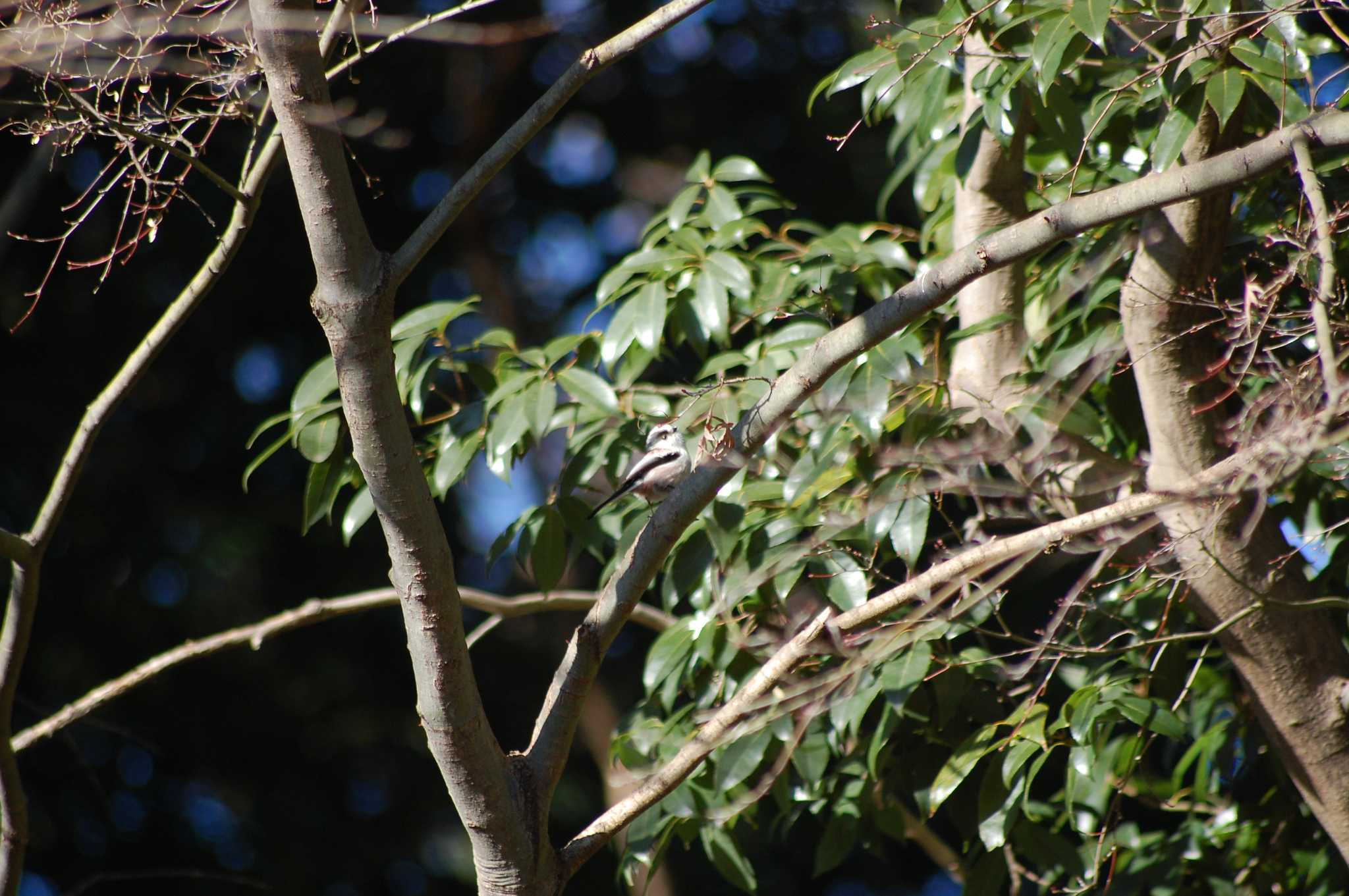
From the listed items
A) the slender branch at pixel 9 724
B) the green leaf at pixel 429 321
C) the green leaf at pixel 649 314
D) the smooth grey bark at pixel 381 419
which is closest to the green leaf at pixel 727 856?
the smooth grey bark at pixel 381 419

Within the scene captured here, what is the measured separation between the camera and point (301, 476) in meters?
5.88

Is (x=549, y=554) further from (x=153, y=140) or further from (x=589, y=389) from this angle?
(x=153, y=140)

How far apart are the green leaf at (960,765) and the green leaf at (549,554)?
0.97m

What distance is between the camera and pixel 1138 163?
2965mm

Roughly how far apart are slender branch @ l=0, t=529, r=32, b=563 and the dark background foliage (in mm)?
3062

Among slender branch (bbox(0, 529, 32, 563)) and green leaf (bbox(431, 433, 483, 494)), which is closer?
slender branch (bbox(0, 529, 32, 563))

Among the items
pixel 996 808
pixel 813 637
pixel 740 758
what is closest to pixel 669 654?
pixel 740 758

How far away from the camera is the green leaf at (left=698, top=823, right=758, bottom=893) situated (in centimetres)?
273

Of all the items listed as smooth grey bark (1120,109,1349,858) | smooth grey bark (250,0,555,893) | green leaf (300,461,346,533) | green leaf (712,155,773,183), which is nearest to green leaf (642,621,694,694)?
smooth grey bark (250,0,555,893)

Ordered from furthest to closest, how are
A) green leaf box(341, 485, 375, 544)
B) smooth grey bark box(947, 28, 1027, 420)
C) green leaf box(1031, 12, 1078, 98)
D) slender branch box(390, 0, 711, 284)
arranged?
smooth grey bark box(947, 28, 1027, 420) < green leaf box(341, 485, 375, 544) < green leaf box(1031, 12, 1078, 98) < slender branch box(390, 0, 711, 284)

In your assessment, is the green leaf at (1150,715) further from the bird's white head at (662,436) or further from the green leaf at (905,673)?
the bird's white head at (662,436)

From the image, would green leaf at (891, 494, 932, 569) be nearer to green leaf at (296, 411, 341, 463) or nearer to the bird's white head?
the bird's white head

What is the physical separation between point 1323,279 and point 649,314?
5.08ft

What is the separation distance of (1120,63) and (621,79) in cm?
456
